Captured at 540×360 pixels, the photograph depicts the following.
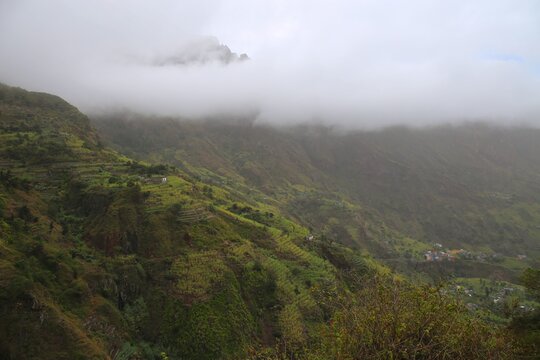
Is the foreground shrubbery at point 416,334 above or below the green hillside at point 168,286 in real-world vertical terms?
above

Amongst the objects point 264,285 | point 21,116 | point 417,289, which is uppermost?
point 21,116

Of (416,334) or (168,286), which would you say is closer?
(416,334)

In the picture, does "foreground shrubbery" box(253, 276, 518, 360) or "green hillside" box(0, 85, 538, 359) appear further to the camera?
"green hillside" box(0, 85, 538, 359)

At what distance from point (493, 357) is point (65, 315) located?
1502 inches

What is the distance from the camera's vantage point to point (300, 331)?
5662 cm

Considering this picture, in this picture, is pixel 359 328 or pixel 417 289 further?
pixel 417 289

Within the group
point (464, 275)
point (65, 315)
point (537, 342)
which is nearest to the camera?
point (537, 342)

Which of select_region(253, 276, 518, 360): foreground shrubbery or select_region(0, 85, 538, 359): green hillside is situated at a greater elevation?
select_region(253, 276, 518, 360): foreground shrubbery

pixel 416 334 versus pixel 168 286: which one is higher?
pixel 416 334

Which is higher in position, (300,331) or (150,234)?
(150,234)

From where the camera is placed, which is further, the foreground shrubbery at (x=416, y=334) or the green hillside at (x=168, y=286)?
the green hillside at (x=168, y=286)

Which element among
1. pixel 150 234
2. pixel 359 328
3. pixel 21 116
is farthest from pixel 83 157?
pixel 359 328

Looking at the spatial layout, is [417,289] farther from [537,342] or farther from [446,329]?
[537,342]

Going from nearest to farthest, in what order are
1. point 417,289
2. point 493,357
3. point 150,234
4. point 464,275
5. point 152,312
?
point 493,357 < point 417,289 < point 152,312 < point 150,234 < point 464,275
